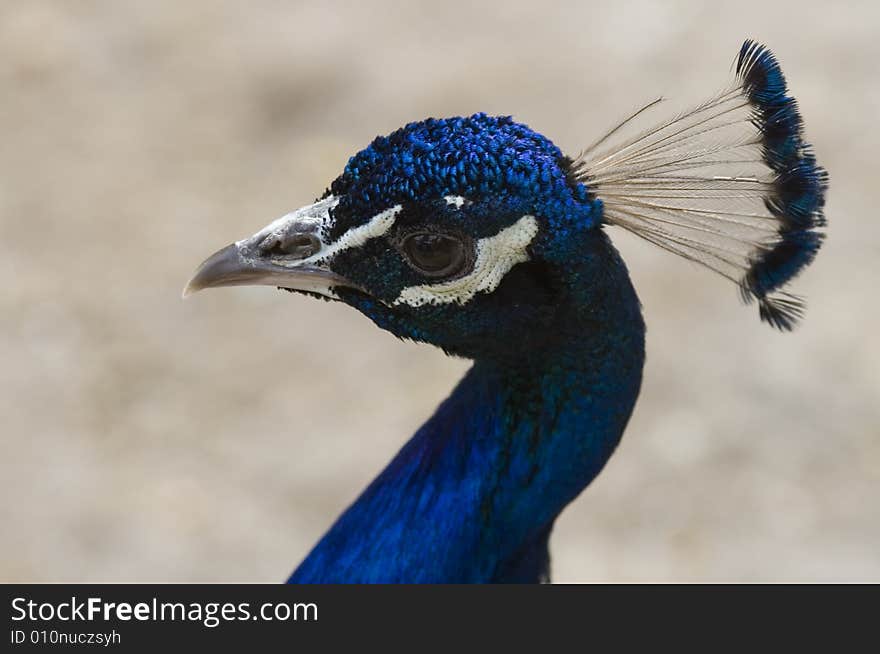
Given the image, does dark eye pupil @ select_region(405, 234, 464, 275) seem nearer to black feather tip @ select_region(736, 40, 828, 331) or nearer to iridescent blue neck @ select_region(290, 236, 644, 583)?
iridescent blue neck @ select_region(290, 236, 644, 583)

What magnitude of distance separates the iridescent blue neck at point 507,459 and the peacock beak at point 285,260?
230 mm

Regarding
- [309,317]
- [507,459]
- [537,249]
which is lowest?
[507,459]

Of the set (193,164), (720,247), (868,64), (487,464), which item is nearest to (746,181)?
(720,247)

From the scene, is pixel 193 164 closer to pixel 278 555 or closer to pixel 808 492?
pixel 278 555

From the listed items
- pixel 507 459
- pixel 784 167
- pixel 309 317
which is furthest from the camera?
pixel 309 317

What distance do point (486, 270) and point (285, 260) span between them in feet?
0.75

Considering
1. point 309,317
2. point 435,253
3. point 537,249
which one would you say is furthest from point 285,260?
point 309,317

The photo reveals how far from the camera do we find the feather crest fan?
1325 mm

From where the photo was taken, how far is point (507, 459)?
1488mm

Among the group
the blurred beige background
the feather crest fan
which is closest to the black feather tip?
the feather crest fan

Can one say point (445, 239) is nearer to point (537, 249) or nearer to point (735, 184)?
point (537, 249)

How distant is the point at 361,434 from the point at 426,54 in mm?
1420

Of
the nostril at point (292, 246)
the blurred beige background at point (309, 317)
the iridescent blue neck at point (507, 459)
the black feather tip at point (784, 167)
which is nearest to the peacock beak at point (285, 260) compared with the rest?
the nostril at point (292, 246)

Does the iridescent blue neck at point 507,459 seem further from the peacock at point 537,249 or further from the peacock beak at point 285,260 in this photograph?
the peacock beak at point 285,260
